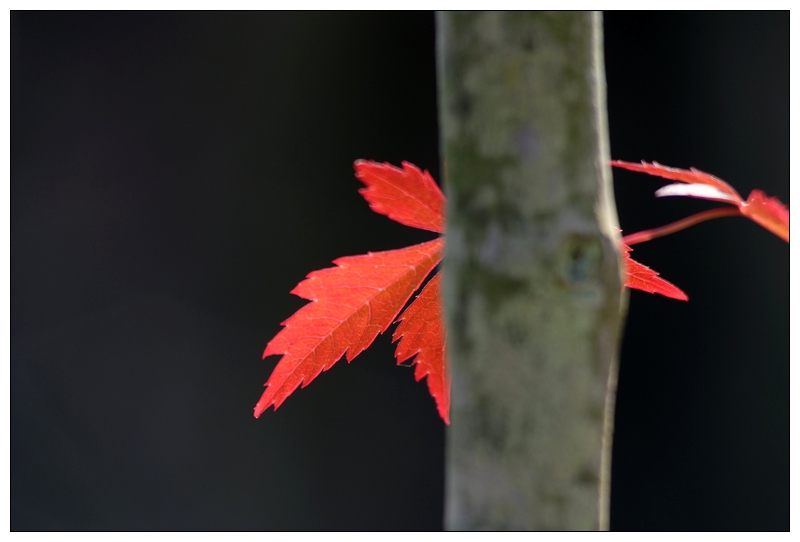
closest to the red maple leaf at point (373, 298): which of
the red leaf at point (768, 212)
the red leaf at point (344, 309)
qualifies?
the red leaf at point (344, 309)

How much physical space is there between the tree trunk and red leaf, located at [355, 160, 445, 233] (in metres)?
0.15

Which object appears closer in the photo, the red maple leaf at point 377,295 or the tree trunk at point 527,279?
the tree trunk at point 527,279

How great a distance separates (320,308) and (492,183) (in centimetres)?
19

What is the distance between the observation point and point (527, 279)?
17 centimetres

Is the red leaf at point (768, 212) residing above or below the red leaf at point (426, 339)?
above

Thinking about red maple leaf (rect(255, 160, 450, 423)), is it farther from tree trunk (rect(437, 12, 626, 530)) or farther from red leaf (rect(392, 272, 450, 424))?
tree trunk (rect(437, 12, 626, 530))

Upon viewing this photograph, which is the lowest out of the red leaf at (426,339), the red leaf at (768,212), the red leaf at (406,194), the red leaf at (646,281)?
the red leaf at (426,339)

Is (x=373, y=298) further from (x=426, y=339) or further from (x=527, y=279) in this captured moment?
(x=527, y=279)

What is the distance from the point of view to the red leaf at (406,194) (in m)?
0.33

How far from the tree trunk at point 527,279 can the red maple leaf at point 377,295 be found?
0.15 meters

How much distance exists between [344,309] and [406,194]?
7 cm

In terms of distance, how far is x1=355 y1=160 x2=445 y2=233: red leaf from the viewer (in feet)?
1.08

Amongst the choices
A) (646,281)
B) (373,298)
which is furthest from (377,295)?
(646,281)

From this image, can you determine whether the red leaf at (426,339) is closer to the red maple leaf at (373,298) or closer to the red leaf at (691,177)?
the red maple leaf at (373,298)
